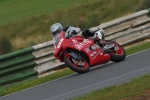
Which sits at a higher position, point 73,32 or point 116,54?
point 73,32

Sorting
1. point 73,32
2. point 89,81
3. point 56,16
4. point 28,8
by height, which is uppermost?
point 73,32

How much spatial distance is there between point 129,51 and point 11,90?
376 cm

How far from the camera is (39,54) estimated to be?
1525 centimetres

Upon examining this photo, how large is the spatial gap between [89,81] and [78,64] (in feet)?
5.09

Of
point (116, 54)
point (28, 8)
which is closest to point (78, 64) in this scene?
point (116, 54)

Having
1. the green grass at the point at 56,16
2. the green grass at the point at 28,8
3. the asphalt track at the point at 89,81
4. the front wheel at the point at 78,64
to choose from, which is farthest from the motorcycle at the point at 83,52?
the green grass at the point at 28,8

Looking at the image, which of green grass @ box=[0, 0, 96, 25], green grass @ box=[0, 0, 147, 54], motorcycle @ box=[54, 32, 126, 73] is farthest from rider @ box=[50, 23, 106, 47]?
green grass @ box=[0, 0, 96, 25]

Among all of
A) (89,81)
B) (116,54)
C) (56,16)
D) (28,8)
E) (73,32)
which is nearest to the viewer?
(89,81)

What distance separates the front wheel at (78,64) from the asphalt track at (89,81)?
0.46 ft

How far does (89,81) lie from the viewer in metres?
11.5

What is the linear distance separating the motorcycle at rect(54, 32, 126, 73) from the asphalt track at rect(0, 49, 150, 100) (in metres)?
0.17

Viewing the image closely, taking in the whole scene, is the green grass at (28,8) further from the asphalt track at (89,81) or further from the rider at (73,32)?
the asphalt track at (89,81)

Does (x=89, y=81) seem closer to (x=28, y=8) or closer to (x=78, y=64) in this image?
(x=78, y=64)

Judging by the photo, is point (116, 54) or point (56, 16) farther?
point (56, 16)
